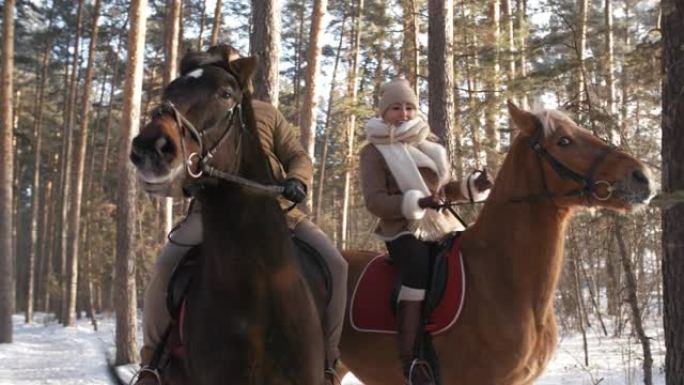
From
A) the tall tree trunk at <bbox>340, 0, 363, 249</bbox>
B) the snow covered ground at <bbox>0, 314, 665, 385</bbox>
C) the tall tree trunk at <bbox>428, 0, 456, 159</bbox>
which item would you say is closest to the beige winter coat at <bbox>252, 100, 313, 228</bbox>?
the snow covered ground at <bbox>0, 314, 665, 385</bbox>

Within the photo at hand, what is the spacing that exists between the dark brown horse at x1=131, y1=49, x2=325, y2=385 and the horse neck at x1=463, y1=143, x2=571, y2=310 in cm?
190

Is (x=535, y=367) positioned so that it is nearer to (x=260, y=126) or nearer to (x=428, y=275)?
(x=428, y=275)

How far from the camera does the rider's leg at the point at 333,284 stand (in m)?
4.40

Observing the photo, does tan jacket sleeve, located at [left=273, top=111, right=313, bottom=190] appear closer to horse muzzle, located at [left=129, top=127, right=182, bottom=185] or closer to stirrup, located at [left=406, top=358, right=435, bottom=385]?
horse muzzle, located at [left=129, top=127, right=182, bottom=185]

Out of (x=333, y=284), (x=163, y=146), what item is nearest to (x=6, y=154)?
(x=333, y=284)

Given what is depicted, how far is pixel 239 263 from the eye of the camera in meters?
3.70

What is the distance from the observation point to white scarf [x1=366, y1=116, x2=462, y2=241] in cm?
559

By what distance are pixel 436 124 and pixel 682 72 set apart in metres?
4.31

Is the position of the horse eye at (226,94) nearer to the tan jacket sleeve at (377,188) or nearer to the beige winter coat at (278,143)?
the beige winter coat at (278,143)

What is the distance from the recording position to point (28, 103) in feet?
124

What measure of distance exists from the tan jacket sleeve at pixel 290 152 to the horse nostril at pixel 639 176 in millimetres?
2180

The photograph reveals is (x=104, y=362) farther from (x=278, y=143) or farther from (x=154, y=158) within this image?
(x=154, y=158)

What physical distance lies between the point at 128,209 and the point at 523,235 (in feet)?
38.7

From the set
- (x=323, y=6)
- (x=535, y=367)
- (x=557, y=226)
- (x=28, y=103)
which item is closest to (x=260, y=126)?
(x=557, y=226)
